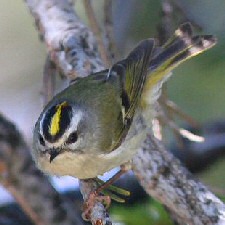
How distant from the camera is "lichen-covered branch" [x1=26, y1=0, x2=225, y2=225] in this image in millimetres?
2162

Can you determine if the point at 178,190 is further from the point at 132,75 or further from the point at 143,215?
the point at 132,75

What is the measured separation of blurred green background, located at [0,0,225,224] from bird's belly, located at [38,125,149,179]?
23 centimetres

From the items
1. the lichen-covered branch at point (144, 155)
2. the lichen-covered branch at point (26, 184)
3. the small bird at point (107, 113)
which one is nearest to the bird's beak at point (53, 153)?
the small bird at point (107, 113)

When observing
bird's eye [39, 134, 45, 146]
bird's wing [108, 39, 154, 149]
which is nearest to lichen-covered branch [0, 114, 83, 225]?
bird's eye [39, 134, 45, 146]

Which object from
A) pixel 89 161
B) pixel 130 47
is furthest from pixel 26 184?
pixel 130 47

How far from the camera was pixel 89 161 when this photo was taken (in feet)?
8.09

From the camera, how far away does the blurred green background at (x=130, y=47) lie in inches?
125

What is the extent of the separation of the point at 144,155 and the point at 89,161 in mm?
190

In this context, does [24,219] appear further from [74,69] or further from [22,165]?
[74,69]

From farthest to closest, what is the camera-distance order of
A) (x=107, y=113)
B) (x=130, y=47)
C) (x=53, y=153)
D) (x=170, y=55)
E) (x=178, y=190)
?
(x=130, y=47), (x=170, y=55), (x=107, y=113), (x=53, y=153), (x=178, y=190)

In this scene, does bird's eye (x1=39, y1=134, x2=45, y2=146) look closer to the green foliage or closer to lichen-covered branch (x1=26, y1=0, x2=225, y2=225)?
→ lichen-covered branch (x1=26, y1=0, x2=225, y2=225)

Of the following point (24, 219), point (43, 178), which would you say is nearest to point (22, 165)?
point (43, 178)

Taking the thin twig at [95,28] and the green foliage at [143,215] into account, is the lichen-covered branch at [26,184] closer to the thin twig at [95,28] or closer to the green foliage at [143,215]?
the green foliage at [143,215]

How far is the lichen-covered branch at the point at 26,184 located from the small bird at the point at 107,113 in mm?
129
